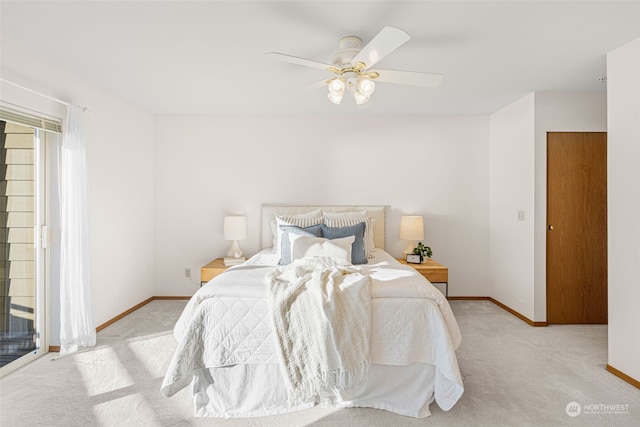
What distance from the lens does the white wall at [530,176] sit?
3.71 metres

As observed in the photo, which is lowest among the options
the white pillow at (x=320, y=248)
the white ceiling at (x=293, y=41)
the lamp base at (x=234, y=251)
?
the lamp base at (x=234, y=251)

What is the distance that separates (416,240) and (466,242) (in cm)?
77

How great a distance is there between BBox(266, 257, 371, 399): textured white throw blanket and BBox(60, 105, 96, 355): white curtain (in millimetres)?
1981

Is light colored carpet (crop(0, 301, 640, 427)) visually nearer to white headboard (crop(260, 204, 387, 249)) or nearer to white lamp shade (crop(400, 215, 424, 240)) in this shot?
white lamp shade (crop(400, 215, 424, 240))

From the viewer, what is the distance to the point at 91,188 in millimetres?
3445

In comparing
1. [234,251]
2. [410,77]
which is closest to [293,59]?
[410,77]

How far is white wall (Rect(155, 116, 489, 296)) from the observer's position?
464 cm

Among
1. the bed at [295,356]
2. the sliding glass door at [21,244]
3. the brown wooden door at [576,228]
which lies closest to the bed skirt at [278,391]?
the bed at [295,356]

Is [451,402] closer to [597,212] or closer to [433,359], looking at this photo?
[433,359]

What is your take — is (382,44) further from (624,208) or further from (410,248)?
(410,248)

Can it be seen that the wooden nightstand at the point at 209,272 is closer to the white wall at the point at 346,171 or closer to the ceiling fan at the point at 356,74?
the white wall at the point at 346,171

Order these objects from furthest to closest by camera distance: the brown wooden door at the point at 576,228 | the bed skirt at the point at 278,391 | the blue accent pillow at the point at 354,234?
the brown wooden door at the point at 576,228 → the blue accent pillow at the point at 354,234 → the bed skirt at the point at 278,391

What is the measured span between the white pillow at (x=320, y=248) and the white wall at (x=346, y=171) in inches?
49.0

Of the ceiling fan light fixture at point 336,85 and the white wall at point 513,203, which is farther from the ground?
the ceiling fan light fixture at point 336,85
